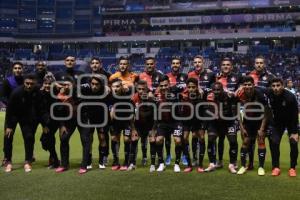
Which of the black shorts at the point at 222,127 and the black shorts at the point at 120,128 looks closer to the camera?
the black shorts at the point at 222,127

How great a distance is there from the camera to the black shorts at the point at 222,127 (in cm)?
904

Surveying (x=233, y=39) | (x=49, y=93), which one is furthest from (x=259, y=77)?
(x=233, y=39)

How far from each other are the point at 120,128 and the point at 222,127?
230 cm

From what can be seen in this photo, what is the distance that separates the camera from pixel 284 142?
15812mm

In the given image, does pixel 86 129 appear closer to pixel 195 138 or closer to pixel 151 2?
pixel 195 138

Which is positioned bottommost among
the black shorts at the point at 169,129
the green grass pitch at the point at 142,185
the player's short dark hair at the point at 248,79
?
the green grass pitch at the point at 142,185

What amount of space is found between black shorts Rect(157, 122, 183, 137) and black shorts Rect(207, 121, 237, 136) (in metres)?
0.65

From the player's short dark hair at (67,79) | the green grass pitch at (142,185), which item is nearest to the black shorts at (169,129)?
the green grass pitch at (142,185)

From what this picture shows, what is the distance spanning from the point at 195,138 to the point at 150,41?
2087 inches

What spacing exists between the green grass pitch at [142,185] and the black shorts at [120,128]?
86 centimetres

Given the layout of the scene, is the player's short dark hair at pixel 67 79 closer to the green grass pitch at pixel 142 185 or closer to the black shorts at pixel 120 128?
the black shorts at pixel 120 128

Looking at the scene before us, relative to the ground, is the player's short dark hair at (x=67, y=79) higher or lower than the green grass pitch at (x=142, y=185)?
higher

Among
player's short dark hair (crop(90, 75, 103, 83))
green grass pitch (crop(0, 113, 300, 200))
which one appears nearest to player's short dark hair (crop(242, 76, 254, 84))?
green grass pitch (crop(0, 113, 300, 200))

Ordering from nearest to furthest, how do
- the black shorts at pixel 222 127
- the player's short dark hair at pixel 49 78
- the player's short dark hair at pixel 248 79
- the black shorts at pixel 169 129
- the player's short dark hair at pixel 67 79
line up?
the player's short dark hair at pixel 248 79, the black shorts at pixel 222 127, the black shorts at pixel 169 129, the player's short dark hair at pixel 67 79, the player's short dark hair at pixel 49 78
